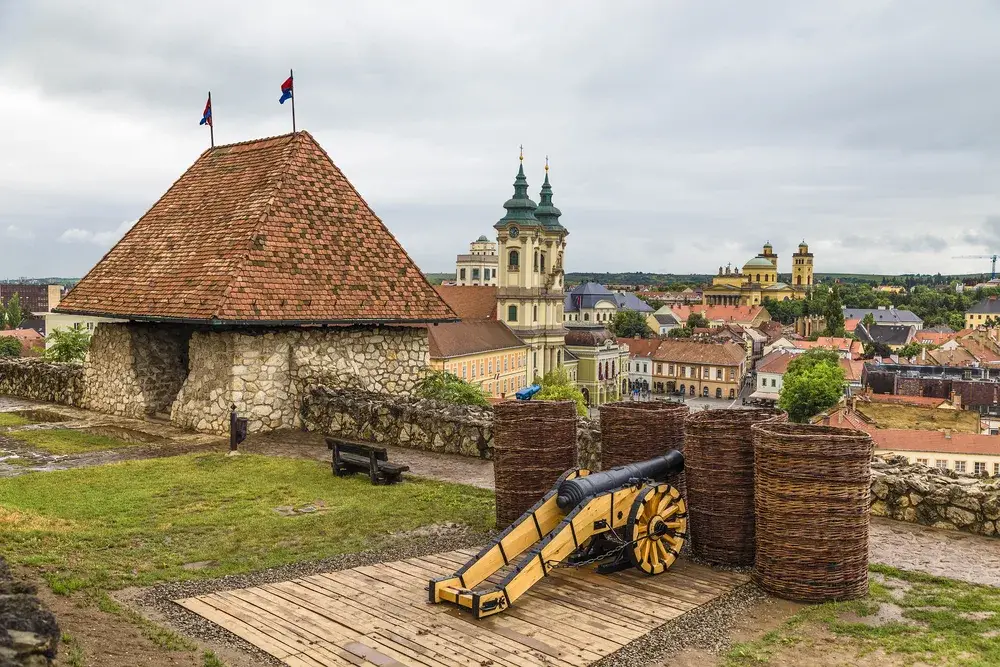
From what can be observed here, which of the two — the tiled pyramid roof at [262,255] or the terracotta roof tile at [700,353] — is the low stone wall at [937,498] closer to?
the tiled pyramid roof at [262,255]

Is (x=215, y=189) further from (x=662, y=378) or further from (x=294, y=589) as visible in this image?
(x=662, y=378)

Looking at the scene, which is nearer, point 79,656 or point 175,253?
point 79,656

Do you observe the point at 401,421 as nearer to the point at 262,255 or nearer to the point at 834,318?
the point at 262,255

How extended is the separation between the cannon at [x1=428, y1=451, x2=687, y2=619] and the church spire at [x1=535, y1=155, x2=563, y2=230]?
98.3 meters

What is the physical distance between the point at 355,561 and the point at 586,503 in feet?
7.17

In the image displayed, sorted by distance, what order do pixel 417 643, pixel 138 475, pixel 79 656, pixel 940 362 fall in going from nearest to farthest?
pixel 79 656 → pixel 417 643 → pixel 138 475 → pixel 940 362

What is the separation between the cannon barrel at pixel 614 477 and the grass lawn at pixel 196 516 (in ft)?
6.61

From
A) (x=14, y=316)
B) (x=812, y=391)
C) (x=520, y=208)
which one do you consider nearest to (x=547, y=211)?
(x=520, y=208)

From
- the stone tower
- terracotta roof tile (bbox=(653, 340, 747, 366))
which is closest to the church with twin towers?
the stone tower

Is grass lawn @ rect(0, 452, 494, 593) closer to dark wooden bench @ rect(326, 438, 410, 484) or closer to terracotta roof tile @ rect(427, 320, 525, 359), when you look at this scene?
dark wooden bench @ rect(326, 438, 410, 484)

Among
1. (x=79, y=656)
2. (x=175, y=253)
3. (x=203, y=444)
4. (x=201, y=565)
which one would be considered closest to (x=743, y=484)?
(x=201, y=565)

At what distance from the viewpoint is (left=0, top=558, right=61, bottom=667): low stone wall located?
169 inches

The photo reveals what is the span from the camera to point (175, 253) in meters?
15.5

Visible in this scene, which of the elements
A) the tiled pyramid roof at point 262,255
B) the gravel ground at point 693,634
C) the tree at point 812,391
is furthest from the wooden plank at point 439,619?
the tree at point 812,391
